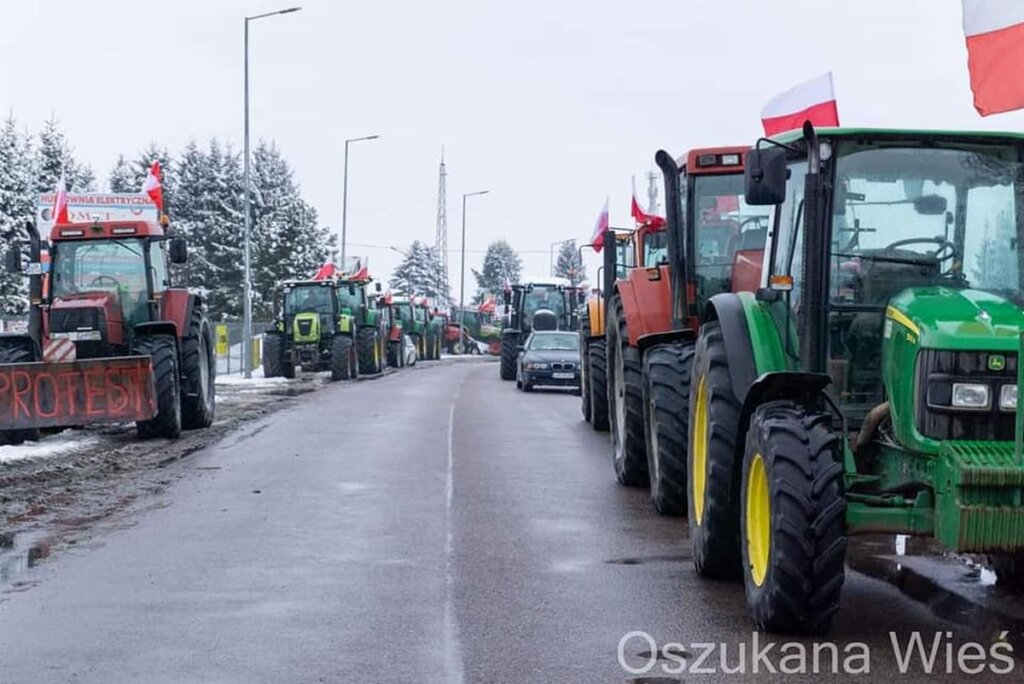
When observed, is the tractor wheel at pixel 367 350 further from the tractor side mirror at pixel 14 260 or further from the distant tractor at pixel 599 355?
the tractor side mirror at pixel 14 260

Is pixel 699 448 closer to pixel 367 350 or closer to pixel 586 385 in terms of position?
pixel 586 385

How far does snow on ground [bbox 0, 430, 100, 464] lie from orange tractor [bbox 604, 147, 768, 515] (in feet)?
21.4

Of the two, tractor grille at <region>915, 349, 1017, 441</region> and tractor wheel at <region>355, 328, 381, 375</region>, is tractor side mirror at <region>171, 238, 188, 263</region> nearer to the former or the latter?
tractor grille at <region>915, 349, 1017, 441</region>

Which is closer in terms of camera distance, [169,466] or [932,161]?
Result: [932,161]

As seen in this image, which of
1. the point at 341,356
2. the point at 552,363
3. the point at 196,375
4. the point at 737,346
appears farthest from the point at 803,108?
the point at 341,356

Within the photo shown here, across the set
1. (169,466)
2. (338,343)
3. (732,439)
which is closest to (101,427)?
(169,466)

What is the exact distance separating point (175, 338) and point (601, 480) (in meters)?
7.06

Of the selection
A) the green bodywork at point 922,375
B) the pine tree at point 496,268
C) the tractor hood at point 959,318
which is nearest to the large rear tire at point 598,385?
the green bodywork at point 922,375

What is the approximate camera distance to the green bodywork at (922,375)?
658cm

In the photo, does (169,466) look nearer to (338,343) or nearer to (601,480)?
(601,480)

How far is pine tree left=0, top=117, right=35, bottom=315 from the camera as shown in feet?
178

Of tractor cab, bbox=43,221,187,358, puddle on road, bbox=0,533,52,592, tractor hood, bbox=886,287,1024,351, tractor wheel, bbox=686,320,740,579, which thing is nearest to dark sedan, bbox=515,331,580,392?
tractor cab, bbox=43,221,187,358

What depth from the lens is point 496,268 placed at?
521 feet

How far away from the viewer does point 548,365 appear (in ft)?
106
